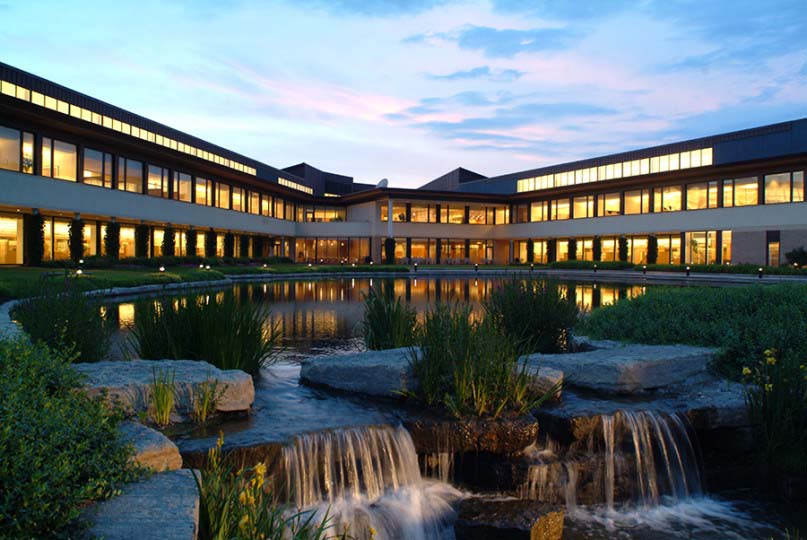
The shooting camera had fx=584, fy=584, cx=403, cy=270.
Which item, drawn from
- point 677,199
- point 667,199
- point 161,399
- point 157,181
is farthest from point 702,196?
point 161,399

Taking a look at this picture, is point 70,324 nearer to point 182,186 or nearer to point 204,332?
point 204,332

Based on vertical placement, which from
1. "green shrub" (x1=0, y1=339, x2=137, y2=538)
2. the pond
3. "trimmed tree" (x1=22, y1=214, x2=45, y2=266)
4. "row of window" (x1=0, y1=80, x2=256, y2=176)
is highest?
"row of window" (x1=0, y1=80, x2=256, y2=176)

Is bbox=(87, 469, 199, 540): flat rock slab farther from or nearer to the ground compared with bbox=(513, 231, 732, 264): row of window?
nearer to the ground

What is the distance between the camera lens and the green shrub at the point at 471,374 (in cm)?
678

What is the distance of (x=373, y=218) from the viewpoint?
2601 inches

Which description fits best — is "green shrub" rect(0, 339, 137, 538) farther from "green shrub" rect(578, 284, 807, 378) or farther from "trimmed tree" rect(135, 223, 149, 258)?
"trimmed tree" rect(135, 223, 149, 258)

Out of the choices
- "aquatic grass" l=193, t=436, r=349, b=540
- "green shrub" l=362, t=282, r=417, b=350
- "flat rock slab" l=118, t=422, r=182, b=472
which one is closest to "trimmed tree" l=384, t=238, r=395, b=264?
"green shrub" l=362, t=282, r=417, b=350

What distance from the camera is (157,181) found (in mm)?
44125

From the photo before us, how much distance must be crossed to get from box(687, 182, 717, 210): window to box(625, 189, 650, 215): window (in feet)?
14.1

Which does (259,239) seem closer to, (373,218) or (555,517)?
(373,218)

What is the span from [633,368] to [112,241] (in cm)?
3606

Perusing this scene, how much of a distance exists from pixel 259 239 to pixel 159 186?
58.5 feet

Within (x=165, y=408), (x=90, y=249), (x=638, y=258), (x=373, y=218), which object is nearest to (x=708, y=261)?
(x=638, y=258)

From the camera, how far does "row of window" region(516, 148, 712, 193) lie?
5547 centimetres
